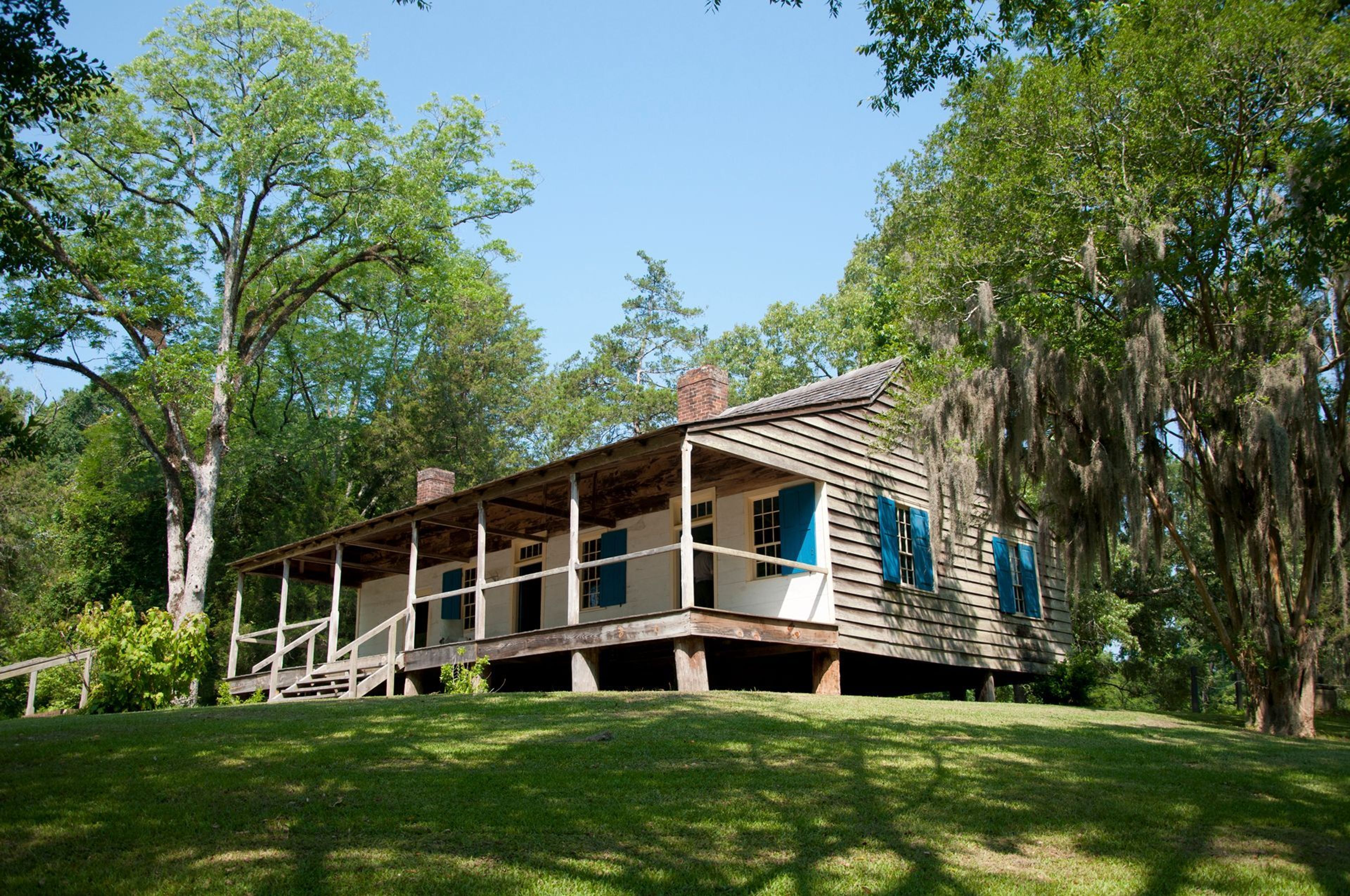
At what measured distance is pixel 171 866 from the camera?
4844 mm

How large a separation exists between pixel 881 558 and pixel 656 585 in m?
3.62

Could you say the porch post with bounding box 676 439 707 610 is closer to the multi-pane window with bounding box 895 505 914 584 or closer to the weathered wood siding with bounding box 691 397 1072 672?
the weathered wood siding with bounding box 691 397 1072 672

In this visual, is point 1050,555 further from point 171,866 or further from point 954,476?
point 171,866

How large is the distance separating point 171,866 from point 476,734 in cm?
388

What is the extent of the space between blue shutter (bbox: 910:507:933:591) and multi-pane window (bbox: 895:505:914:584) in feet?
0.10

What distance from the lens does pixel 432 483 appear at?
827 inches

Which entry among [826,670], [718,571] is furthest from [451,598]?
[826,670]

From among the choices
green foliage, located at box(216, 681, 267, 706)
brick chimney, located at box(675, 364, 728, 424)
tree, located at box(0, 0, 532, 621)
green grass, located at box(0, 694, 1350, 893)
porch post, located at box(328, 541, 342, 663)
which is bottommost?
green grass, located at box(0, 694, 1350, 893)

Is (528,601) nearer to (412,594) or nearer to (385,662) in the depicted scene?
(412,594)

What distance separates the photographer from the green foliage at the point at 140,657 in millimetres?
13773

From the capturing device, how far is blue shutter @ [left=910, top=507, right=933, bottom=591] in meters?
16.6

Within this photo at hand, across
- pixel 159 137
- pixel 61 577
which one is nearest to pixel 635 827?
pixel 159 137

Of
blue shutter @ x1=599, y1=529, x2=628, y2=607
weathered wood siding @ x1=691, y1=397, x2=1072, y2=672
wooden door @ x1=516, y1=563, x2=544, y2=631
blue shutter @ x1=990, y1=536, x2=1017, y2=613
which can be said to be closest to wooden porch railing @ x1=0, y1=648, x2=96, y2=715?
wooden door @ x1=516, y1=563, x2=544, y2=631

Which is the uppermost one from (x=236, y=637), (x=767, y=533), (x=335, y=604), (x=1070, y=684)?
(x=767, y=533)
